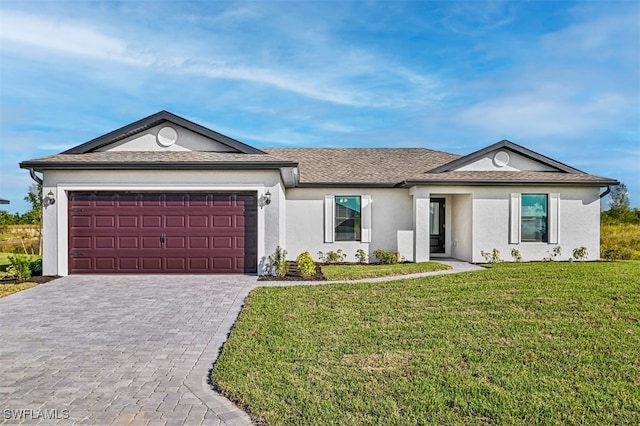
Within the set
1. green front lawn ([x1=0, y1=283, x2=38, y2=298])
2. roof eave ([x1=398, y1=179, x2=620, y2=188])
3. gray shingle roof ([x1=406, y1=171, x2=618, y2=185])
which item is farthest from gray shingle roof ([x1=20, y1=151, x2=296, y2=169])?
gray shingle roof ([x1=406, y1=171, x2=618, y2=185])

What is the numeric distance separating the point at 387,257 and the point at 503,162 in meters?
5.77

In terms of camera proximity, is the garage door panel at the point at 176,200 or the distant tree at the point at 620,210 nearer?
the garage door panel at the point at 176,200

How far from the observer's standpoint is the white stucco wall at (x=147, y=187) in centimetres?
1202

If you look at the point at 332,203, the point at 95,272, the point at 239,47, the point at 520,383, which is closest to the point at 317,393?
the point at 520,383

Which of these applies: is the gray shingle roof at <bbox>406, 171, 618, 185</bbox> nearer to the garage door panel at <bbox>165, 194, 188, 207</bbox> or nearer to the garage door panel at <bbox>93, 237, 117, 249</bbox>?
the garage door panel at <bbox>165, 194, 188, 207</bbox>

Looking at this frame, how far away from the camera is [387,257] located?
15148mm

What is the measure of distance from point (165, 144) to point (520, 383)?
11831 mm

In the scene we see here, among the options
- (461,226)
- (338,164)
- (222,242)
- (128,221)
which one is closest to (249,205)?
(222,242)

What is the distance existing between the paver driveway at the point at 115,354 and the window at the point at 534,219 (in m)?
11.1

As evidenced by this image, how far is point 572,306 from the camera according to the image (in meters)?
7.46

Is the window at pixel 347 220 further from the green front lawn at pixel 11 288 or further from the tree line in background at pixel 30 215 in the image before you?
the tree line in background at pixel 30 215

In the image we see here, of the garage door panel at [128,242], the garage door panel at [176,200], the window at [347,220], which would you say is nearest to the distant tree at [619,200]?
the window at [347,220]

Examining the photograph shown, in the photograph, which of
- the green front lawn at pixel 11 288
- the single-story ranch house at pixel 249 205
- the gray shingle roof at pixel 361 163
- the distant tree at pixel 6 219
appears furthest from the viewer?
the distant tree at pixel 6 219

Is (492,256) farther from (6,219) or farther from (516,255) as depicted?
(6,219)
